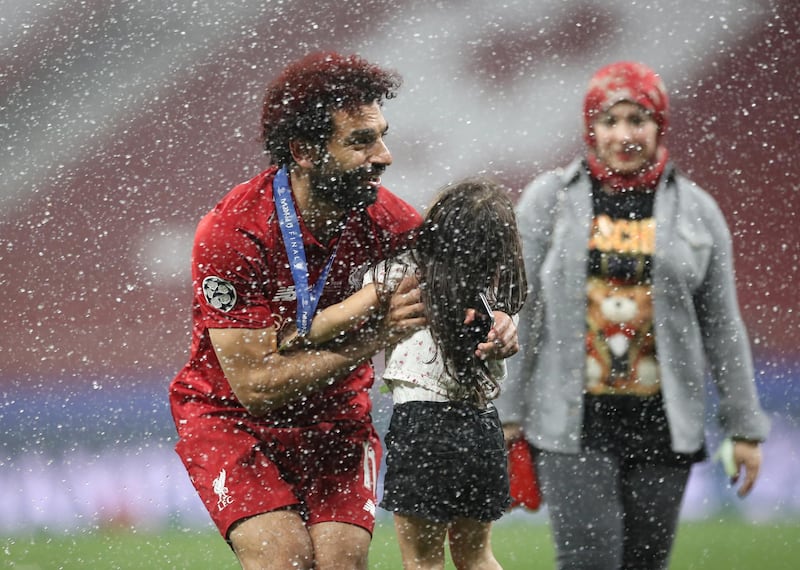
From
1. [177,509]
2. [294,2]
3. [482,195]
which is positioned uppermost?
[294,2]

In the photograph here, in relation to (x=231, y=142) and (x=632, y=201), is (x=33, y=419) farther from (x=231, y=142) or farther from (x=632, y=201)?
(x=632, y=201)

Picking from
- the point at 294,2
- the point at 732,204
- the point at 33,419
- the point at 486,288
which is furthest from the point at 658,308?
the point at 294,2

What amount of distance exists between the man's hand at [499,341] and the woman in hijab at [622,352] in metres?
0.60

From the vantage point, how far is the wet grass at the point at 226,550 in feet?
18.0

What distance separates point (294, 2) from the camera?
7449 millimetres

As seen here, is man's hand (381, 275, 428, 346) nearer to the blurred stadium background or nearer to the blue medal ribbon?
the blue medal ribbon

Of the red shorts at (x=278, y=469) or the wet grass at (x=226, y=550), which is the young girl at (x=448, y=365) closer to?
the red shorts at (x=278, y=469)

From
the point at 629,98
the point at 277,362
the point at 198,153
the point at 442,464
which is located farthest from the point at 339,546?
the point at 198,153

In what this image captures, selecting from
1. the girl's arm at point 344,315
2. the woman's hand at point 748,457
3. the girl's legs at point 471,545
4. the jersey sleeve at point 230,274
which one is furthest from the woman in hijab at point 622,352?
the jersey sleeve at point 230,274

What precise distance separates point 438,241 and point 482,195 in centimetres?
15

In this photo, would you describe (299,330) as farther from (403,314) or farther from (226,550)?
(226,550)

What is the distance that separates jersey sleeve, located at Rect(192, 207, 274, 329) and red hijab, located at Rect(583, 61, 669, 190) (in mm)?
1080

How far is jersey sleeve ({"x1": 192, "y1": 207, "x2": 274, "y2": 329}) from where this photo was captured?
290 centimetres

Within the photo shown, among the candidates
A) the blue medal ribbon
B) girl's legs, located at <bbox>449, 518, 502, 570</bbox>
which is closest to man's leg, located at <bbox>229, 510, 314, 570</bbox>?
girl's legs, located at <bbox>449, 518, 502, 570</bbox>
